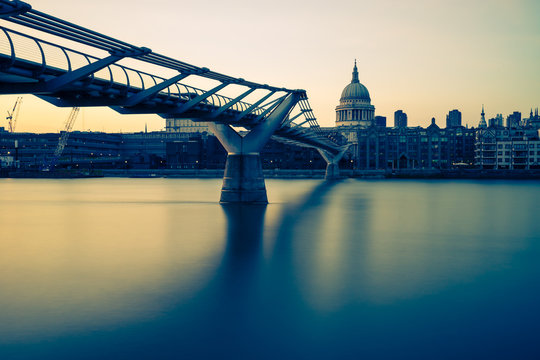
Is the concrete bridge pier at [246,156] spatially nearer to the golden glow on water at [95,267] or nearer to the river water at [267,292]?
the golden glow on water at [95,267]

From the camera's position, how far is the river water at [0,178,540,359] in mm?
10906

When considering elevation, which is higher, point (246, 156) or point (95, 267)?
point (246, 156)

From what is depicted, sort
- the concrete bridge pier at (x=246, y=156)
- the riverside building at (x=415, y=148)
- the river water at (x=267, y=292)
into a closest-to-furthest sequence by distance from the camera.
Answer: the river water at (x=267, y=292), the concrete bridge pier at (x=246, y=156), the riverside building at (x=415, y=148)

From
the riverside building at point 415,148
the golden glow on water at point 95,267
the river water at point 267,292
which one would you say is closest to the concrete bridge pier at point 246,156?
the golden glow on water at point 95,267

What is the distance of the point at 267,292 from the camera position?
51.4ft

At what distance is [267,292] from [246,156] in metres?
28.2

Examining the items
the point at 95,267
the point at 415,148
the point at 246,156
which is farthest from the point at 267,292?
the point at 415,148

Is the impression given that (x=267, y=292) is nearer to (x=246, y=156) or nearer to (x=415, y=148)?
(x=246, y=156)

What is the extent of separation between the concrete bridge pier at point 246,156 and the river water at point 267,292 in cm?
1120

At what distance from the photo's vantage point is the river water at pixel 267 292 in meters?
10.9

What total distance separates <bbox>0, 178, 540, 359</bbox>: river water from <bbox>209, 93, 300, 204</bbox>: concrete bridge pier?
1120cm

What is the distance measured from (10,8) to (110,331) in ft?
38.0

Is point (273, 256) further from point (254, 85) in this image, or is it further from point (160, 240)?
point (254, 85)

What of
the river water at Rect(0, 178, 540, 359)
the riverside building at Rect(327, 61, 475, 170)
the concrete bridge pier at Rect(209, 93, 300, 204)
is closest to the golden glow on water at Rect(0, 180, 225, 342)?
the river water at Rect(0, 178, 540, 359)
